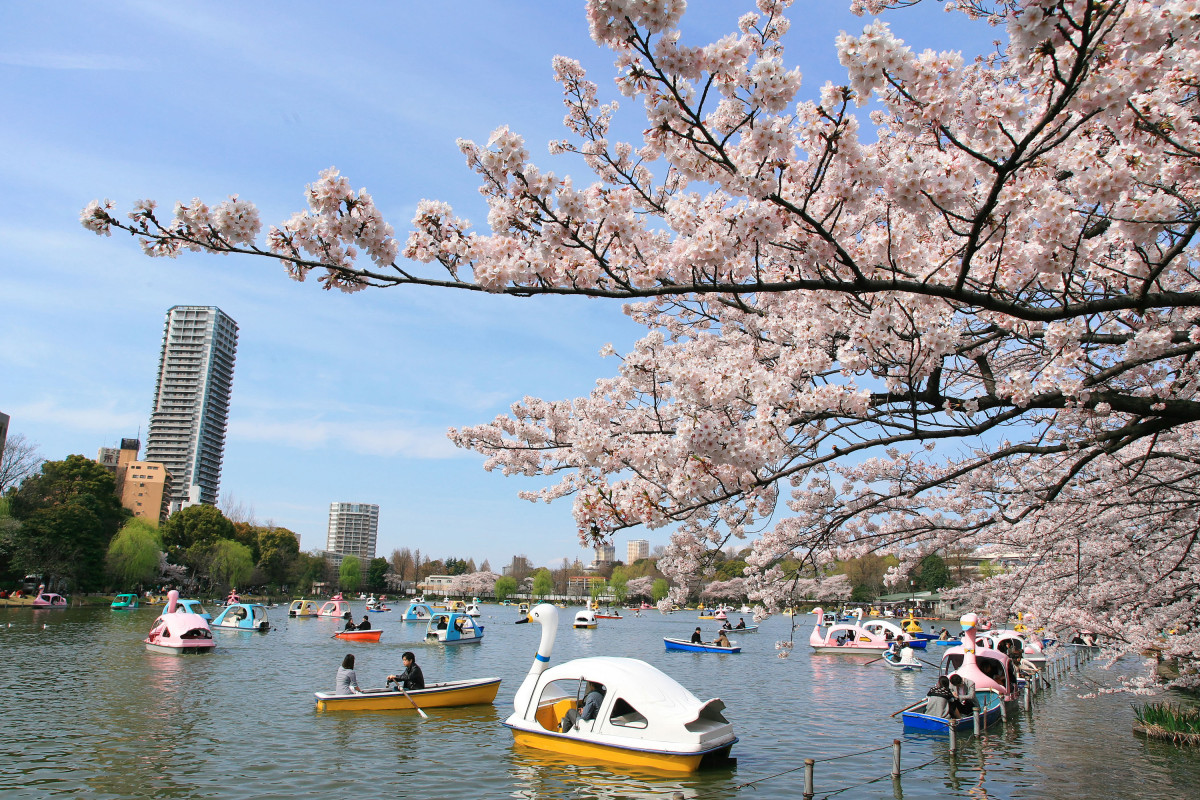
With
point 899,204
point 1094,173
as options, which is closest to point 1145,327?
point 1094,173

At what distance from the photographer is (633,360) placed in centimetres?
917

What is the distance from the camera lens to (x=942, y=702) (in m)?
15.3

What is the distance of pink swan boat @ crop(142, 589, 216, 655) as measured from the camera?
27156 mm

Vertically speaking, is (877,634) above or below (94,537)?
below

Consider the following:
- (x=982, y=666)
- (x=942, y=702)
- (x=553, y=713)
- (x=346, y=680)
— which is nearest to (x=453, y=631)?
(x=346, y=680)

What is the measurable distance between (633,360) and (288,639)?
3436 cm

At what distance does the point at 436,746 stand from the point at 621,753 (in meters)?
3.95

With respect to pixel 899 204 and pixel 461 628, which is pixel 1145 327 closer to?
pixel 899 204

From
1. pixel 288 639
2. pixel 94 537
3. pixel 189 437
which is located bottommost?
pixel 288 639

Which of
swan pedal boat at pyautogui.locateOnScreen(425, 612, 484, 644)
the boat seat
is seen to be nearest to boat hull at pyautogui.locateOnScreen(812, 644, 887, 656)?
swan pedal boat at pyautogui.locateOnScreen(425, 612, 484, 644)

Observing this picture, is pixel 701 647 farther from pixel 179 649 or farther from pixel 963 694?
pixel 179 649

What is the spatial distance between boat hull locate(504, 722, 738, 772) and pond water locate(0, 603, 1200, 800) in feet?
0.59

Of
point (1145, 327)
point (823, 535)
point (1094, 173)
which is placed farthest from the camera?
point (823, 535)

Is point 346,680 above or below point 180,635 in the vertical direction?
above
